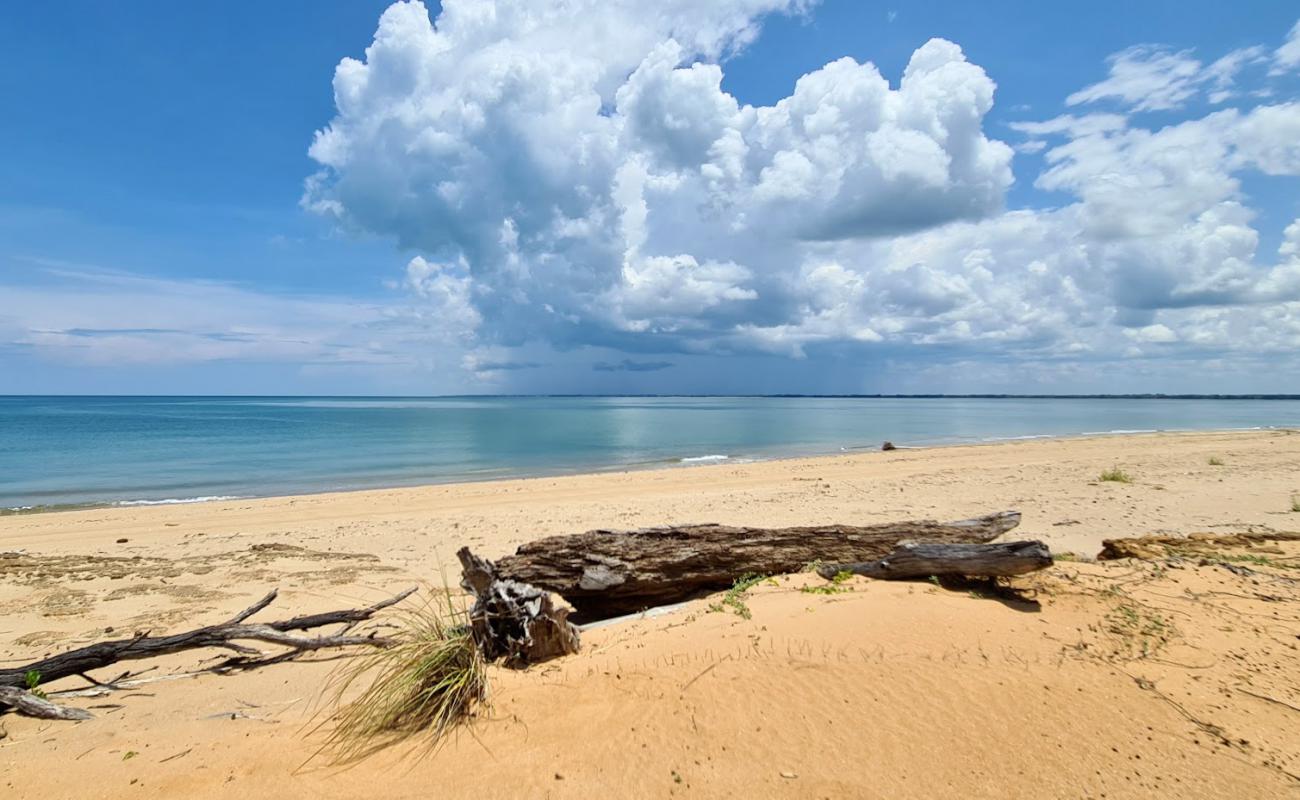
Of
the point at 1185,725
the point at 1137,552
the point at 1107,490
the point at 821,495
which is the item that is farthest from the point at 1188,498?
the point at 1185,725

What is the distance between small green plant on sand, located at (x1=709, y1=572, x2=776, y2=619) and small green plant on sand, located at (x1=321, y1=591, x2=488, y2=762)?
7.43 ft

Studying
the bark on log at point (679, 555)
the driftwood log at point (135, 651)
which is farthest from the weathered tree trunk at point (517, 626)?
the bark on log at point (679, 555)

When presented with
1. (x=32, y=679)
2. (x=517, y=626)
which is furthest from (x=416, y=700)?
(x=32, y=679)

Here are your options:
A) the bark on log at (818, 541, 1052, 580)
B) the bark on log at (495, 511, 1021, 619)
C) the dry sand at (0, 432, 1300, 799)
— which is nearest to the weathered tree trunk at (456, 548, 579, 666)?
the dry sand at (0, 432, 1300, 799)

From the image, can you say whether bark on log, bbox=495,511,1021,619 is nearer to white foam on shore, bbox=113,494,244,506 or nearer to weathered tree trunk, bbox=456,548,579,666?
weathered tree trunk, bbox=456,548,579,666

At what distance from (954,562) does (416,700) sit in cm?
472

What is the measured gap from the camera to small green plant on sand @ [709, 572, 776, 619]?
18.5ft

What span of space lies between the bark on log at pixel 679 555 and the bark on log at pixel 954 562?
47cm

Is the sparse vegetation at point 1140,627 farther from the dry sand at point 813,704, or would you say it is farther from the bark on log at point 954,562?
the bark on log at point 954,562

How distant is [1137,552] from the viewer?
289 inches

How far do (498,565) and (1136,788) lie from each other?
5430 mm

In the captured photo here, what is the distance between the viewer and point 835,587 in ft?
19.9

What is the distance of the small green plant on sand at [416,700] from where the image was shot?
390 cm

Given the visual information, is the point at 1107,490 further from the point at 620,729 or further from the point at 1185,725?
the point at 620,729
